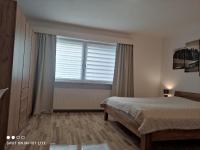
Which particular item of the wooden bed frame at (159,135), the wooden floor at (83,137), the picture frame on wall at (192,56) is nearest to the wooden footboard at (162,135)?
the wooden bed frame at (159,135)

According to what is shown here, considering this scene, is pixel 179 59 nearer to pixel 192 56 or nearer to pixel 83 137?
pixel 192 56

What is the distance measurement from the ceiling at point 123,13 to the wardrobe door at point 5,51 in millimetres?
1322

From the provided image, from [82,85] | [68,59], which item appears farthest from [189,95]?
[68,59]

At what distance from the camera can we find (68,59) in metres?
4.75

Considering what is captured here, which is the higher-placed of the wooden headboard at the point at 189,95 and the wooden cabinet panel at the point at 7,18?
the wooden cabinet panel at the point at 7,18

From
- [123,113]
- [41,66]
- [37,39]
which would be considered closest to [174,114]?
[123,113]

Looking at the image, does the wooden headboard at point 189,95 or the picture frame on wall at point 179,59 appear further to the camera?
the picture frame on wall at point 179,59

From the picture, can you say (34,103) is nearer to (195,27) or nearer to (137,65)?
(137,65)

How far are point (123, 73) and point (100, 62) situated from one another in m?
0.76

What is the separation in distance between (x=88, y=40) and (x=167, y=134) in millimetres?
3325

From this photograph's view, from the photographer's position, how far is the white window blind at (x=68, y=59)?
4.67 metres

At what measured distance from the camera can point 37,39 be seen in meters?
4.34

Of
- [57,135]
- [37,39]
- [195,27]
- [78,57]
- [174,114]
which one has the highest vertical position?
[195,27]

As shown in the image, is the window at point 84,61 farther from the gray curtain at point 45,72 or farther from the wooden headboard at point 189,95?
the wooden headboard at point 189,95
